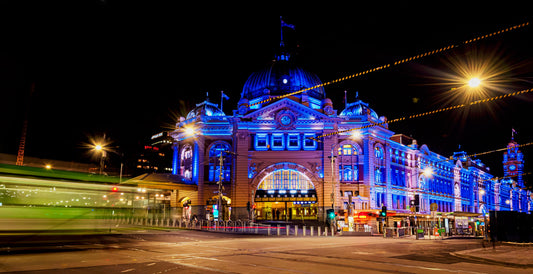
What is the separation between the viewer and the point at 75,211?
19.0 m

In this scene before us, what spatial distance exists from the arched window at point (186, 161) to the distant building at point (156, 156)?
355 ft

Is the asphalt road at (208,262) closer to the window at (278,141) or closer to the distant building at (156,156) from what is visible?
the window at (278,141)

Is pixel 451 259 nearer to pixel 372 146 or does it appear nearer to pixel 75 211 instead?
pixel 75 211

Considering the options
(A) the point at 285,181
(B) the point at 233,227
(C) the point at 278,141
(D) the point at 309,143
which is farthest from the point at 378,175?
(B) the point at 233,227

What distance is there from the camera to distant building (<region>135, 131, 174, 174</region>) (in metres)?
179

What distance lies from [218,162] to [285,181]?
35.6ft

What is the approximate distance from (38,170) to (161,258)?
704 cm

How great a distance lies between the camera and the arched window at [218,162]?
212 ft

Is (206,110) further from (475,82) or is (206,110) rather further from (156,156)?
(156,156)

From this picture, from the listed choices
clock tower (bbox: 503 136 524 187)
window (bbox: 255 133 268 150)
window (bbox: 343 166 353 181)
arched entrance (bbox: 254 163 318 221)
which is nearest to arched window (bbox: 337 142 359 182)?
window (bbox: 343 166 353 181)

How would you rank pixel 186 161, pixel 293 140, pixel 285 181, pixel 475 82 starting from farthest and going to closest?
pixel 186 161 < pixel 293 140 < pixel 285 181 < pixel 475 82

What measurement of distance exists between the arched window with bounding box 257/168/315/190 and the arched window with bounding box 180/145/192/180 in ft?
42.7

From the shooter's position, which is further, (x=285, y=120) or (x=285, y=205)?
(x=285, y=205)

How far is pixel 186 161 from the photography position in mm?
70062
